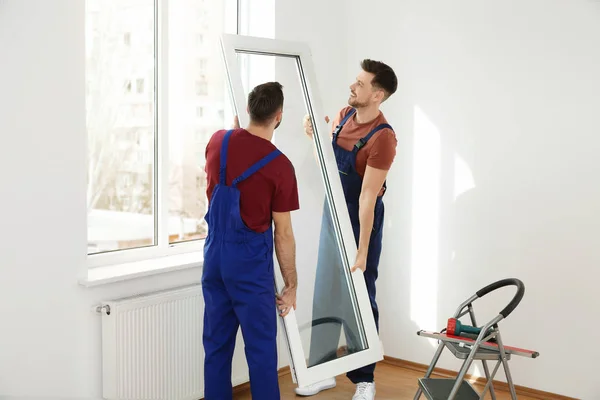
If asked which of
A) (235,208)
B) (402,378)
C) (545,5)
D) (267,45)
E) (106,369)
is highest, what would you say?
(545,5)

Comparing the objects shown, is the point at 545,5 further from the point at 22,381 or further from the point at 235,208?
the point at 22,381

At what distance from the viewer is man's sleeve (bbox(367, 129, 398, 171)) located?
338 cm

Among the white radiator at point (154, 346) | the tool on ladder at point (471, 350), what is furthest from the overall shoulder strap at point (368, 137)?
the white radiator at point (154, 346)

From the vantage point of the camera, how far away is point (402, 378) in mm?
4199

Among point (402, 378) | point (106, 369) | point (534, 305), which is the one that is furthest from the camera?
point (402, 378)

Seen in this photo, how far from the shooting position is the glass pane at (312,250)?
3297 mm

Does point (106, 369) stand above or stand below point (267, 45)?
below

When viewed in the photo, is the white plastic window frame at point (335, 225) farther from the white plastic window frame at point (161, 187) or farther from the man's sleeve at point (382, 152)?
the white plastic window frame at point (161, 187)

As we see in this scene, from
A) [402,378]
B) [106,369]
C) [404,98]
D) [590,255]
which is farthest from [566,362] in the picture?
[106,369]

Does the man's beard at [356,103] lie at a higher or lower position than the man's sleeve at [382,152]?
higher

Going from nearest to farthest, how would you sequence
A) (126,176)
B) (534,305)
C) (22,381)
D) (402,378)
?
(22,381) → (126,176) → (534,305) → (402,378)

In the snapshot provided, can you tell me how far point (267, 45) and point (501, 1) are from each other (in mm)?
1510

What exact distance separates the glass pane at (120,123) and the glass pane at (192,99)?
0.18 metres

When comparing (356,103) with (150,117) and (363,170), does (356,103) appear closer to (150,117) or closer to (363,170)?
(363,170)
